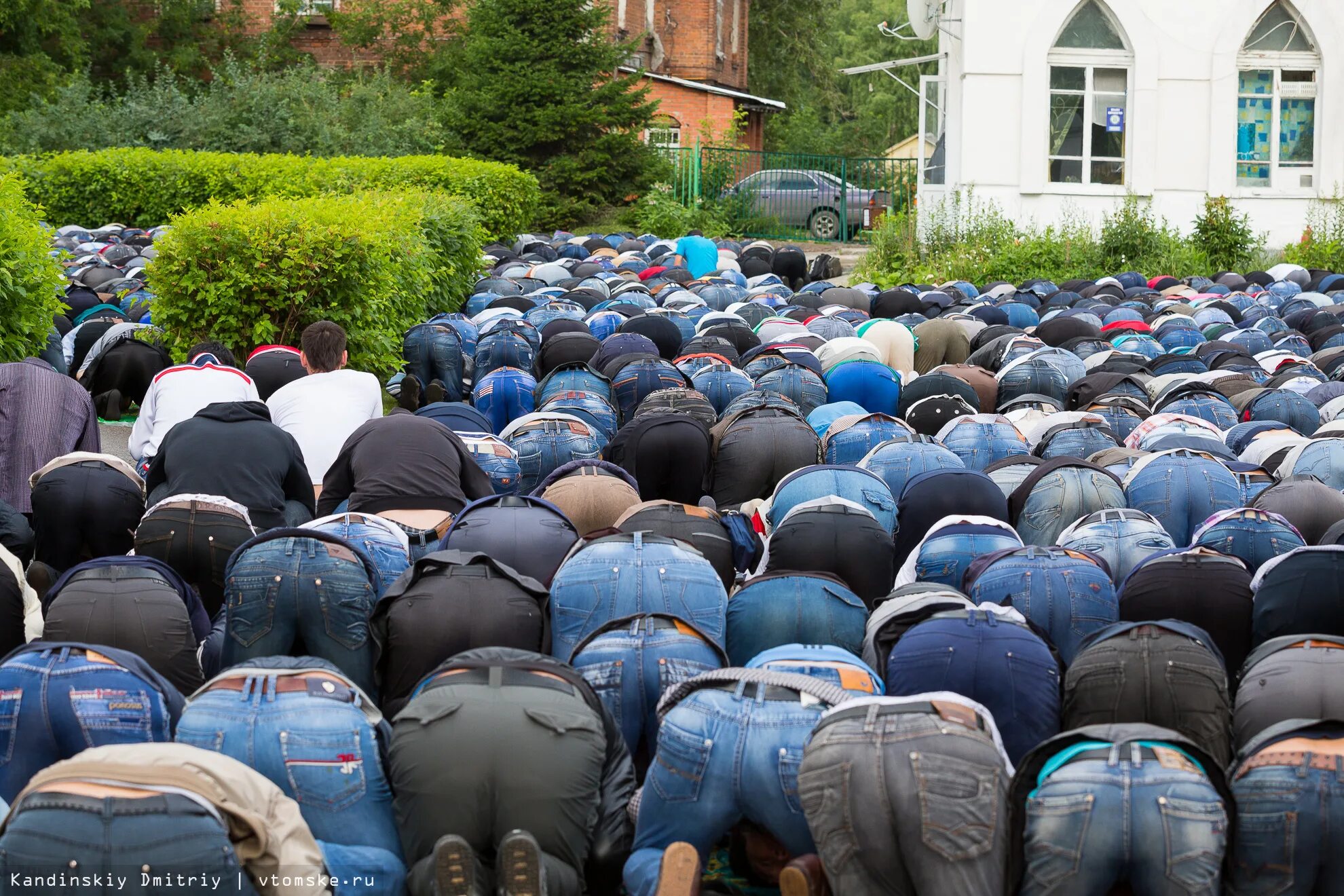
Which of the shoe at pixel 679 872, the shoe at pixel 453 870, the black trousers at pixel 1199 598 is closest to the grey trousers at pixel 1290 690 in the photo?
the black trousers at pixel 1199 598

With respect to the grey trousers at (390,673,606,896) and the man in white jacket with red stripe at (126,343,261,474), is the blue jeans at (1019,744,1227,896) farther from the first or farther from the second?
the man in white jacket with red stripe at (126,343,261,474)

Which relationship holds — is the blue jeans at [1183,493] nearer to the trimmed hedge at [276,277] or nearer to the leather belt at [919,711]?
the leather belt at [919,711]

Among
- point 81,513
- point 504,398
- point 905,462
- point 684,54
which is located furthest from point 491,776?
point 684,54

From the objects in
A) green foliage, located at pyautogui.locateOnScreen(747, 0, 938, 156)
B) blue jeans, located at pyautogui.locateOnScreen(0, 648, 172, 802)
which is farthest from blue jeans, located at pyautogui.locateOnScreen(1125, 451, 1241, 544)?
green foliage, located at pyautogui.locateOnScreen(747, 0, 938, 156)

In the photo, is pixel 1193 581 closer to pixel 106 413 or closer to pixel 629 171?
pixel 106 413

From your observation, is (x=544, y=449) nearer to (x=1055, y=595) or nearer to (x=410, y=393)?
(x=1055, y=595)

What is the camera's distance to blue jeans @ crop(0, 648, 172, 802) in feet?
16.6

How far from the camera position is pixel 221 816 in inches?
175

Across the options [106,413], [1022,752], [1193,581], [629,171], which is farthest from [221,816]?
[629,171]

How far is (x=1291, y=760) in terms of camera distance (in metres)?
4.78

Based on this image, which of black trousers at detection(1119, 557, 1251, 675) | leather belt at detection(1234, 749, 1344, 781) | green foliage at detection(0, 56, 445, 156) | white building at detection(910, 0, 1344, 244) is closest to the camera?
leather belt at detection(1234, 749, 1344, 781)

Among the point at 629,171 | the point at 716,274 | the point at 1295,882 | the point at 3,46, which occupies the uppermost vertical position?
the point at 3,46

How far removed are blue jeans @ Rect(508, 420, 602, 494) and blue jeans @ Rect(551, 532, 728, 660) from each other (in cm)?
318

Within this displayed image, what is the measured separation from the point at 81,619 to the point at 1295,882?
4.60 meters
